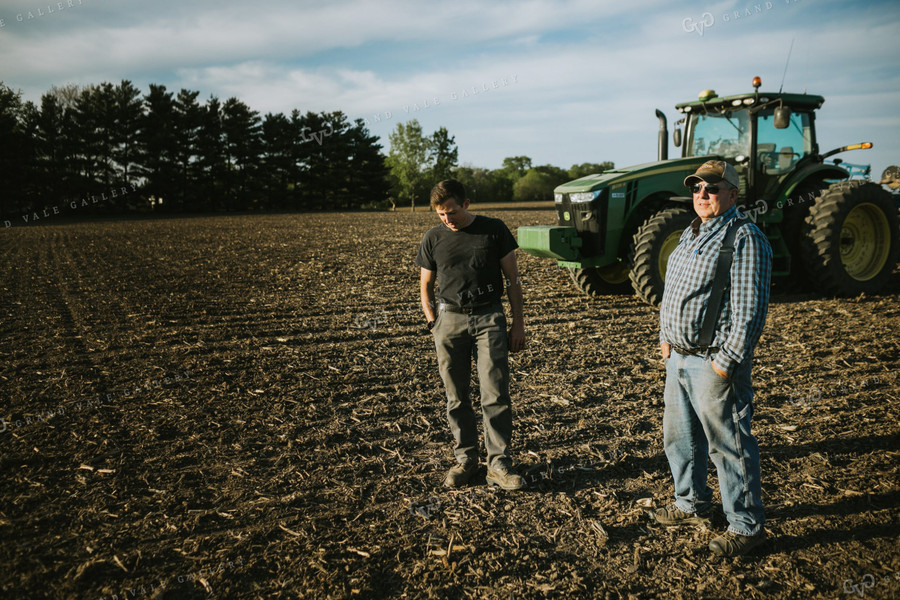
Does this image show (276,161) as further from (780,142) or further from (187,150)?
(780,142)

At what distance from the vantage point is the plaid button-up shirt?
2662mm

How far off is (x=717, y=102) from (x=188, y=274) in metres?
10.2

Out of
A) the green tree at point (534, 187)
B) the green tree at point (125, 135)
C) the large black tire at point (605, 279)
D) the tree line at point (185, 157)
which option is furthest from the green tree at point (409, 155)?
the large black tire at point (605, 279)

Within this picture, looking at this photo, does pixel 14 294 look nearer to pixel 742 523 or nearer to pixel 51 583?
pixel 51 583

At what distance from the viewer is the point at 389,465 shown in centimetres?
404

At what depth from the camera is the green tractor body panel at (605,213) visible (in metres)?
8.27

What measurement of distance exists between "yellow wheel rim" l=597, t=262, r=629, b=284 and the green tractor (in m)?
0.02

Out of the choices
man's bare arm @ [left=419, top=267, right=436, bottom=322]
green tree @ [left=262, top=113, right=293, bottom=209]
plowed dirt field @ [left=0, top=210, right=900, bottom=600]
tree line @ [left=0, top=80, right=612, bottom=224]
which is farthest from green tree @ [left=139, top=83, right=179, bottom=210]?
man's bare arm @ [left=419, top=267, right=436, bottom=322]

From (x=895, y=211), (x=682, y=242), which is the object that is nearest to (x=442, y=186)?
(x=682, y=242)

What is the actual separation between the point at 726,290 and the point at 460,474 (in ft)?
6.29

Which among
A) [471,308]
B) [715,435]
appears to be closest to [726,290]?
[715,435]

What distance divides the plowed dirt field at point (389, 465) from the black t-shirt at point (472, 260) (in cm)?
120

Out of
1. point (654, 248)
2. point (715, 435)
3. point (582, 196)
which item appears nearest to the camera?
point (715, 435)

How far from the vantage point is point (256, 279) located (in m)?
11.7
